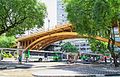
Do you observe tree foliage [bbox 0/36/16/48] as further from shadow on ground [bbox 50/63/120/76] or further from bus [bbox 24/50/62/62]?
shadow on ground [bbox 50/63/120/76]

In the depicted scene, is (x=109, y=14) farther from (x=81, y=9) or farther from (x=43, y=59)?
(x=43, y=59)

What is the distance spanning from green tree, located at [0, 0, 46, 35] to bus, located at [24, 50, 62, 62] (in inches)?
842

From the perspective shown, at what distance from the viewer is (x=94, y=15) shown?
90.2 ft

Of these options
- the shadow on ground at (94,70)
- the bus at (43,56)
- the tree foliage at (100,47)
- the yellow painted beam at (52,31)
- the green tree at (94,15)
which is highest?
the yellow painted beam at (52,31)

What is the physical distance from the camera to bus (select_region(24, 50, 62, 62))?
5716 centimetres

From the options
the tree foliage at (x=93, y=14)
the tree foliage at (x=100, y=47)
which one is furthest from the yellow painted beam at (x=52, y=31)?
the tree foliage at (x=93, y=14)

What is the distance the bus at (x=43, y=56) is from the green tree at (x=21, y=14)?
21.4 meters

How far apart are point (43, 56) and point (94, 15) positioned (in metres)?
33.2

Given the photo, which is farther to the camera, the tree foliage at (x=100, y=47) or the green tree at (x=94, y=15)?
the tree foliage at (x=100, y=47)

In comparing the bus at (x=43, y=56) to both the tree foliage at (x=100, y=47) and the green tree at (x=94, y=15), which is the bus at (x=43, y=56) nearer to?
the tree foliage at (x=100, y=47)

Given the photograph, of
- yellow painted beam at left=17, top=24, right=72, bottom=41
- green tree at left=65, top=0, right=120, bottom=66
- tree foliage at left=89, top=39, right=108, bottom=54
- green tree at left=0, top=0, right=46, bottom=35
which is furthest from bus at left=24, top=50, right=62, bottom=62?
green tree at left=65, top=0, right=120, bottom=66

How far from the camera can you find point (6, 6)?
3147 cm

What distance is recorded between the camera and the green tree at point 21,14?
1238 inches

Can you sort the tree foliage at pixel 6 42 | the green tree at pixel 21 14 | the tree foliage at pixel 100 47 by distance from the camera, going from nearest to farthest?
the green tree at pixel 21 14, the tree foliage at pixel 100 47, the tree foliage at pixel 6 42
